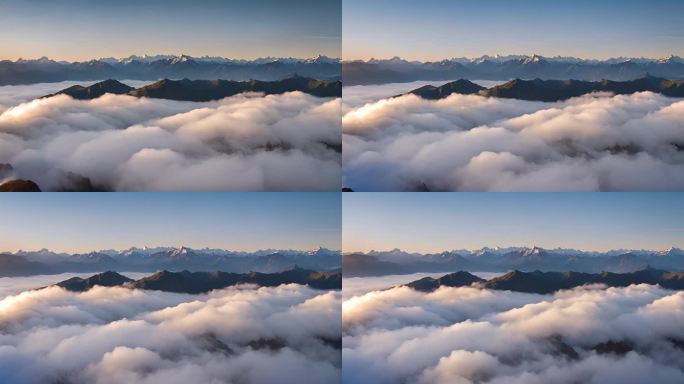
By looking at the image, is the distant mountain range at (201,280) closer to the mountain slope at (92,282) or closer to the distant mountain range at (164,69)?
the mountain slope at (92,282)

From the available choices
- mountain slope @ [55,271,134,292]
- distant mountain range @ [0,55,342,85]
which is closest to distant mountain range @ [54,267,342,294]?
mountain slope @ [55,271,134,292]

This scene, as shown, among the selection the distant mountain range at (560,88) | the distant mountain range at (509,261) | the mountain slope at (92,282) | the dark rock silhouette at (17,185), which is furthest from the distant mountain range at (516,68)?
the dark rock silhouette at (17,185)

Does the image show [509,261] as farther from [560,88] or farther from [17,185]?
[17,185]

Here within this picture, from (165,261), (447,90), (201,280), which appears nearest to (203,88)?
(165,261)

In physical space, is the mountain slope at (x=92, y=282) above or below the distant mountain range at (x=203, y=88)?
below

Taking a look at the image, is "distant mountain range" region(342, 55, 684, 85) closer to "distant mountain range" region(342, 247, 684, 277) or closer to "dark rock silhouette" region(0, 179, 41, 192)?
"distant mountain range" region(342, 247, 684, 277)

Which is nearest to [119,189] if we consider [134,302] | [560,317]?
[134,302]
